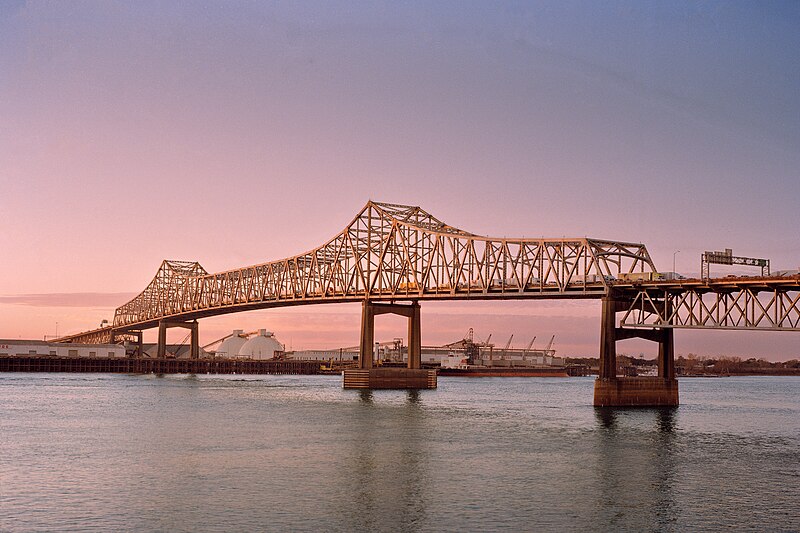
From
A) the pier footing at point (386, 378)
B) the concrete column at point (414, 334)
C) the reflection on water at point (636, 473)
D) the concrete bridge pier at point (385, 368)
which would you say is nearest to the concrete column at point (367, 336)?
the concrete bridge pier at point (385, 368)

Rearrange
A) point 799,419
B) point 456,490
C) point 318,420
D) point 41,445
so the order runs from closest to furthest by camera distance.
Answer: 1. point 456,490
2. point 41,445
3. point 318,420
4. point 799,419

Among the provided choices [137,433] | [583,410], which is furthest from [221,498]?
[583,410]

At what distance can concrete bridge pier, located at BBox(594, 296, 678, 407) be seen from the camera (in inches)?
3445

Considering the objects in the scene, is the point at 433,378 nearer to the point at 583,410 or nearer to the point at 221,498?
the point at 583,410

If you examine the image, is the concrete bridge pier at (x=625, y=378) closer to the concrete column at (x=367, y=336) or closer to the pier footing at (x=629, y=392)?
the pier footing at (x=629, y=392)

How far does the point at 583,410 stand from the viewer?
98.4 meters

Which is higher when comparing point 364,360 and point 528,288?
point 528,288

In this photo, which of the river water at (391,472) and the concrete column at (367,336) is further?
the concrete column at (367,336)

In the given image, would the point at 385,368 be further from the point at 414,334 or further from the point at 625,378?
the point at 625,378

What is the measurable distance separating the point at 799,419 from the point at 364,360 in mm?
59869

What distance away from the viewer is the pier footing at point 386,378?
423 ft

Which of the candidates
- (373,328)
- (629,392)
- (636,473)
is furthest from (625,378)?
(373,328)

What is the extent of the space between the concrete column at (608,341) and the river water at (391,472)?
4538mm

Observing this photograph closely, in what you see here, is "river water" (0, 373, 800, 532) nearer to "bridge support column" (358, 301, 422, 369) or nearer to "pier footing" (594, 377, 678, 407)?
"pier footing" (594, 377, 678, 407)
